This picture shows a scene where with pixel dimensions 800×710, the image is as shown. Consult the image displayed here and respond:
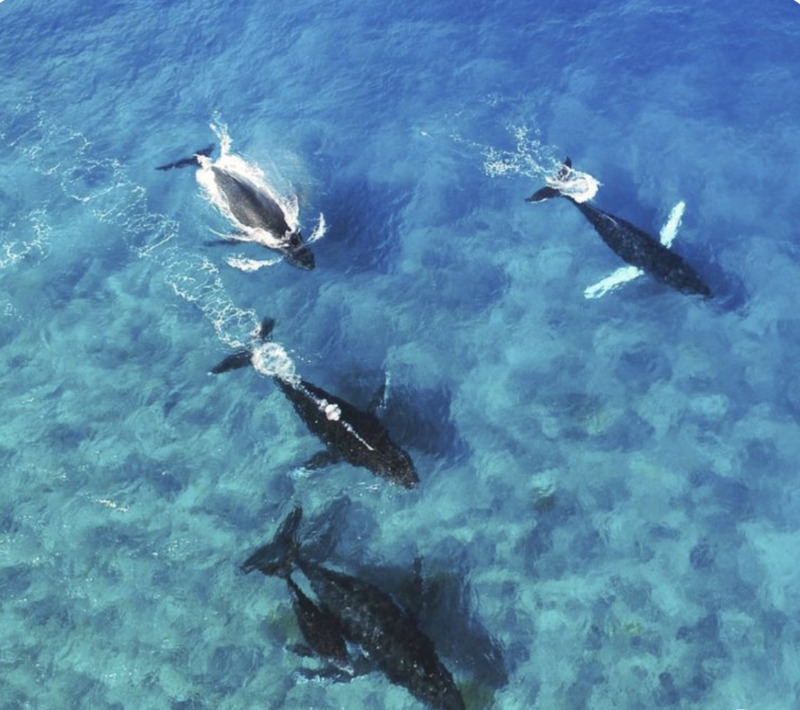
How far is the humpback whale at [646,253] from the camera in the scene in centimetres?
2319

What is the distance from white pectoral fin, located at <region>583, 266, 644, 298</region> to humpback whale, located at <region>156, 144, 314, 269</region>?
8177 mm

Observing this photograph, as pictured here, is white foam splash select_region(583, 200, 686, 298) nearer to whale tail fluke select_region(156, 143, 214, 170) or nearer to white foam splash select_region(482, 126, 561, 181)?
white foam splash select_region(482, 126, 561, 181)

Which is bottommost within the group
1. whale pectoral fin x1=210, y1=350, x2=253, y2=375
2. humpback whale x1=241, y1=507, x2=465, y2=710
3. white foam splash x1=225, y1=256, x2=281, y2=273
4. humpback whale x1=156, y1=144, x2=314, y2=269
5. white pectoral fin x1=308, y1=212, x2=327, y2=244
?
humpback whale x1=241, y1=507, x2=465, y2=710

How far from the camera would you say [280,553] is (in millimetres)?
19219

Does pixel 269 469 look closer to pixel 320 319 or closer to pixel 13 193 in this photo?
pixel 320 319

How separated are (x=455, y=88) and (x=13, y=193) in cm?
1530

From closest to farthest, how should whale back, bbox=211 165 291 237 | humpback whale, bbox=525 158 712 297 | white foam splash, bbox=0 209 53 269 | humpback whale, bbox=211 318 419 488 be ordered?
1. humpback whale, bbox=211 318 419 488
2. humpback whale, bbox=525 158 712 297
3. whale back, bbox=211 165 291 237
4. white foam splash, bbox=0 209 53 269

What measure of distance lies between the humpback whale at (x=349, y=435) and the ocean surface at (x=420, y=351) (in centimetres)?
42

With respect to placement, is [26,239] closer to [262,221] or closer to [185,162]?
[185,162]

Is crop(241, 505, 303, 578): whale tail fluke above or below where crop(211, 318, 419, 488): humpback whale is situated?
below

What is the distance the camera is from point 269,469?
67.1 feet

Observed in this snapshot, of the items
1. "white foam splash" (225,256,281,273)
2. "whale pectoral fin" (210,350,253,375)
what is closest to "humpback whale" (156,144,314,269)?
"white foam splash" (225,256,281,273)

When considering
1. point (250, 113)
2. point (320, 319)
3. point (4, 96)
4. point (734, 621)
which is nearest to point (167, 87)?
point (250, 113)

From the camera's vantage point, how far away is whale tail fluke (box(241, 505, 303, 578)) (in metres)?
19.0
